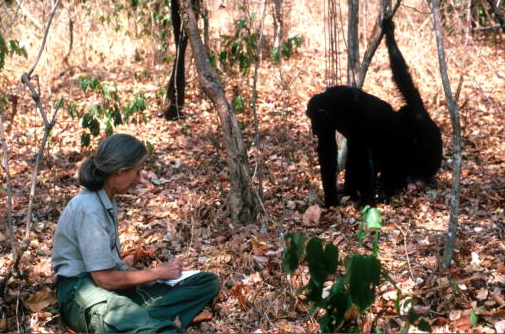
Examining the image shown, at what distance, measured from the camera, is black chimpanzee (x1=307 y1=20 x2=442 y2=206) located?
5285 mm

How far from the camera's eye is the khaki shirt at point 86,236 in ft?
10.6

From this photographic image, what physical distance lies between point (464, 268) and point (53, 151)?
5.52 meters

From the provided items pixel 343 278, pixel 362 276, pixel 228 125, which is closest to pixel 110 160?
pixel 343 278

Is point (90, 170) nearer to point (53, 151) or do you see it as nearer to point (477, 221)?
point (477, 221)

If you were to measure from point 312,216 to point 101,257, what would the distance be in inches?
97.6

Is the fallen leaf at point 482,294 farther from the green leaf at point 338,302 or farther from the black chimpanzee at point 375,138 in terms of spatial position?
the black chimpanzee at point 375,138

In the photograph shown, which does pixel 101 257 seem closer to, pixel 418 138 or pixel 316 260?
pixel 316 260

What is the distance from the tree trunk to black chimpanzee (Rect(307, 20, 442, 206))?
84 centimetres

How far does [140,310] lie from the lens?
3318 mm

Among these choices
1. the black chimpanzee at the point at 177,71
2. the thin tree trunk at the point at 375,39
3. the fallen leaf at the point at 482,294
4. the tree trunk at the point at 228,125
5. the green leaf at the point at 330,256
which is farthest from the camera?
the black chimpanzee at the point at 177,71

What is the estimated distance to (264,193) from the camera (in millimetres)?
5879

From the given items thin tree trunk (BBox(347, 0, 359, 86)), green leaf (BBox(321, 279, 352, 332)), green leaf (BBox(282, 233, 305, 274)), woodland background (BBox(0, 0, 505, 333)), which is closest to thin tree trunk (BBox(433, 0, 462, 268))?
woodland background (BBox(0, 0, 505, 333))

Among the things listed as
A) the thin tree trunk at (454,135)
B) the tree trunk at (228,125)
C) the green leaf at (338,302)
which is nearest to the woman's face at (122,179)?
the green leaf at (338,302)

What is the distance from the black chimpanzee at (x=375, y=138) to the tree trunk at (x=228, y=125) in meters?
0.84
